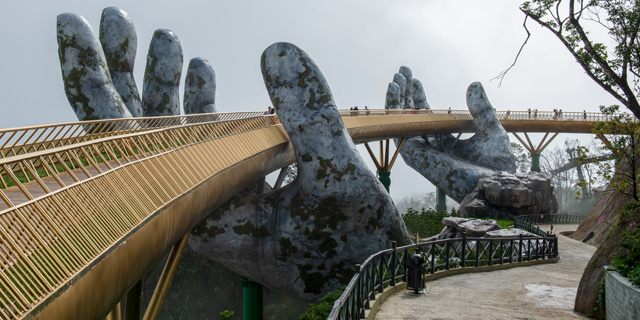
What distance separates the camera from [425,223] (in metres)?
37.8

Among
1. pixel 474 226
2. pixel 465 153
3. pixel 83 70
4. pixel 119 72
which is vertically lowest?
pixel 474 226

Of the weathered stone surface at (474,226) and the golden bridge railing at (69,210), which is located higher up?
the golden bridge railing at (69,210)

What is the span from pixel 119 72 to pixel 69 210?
18234 millimetres

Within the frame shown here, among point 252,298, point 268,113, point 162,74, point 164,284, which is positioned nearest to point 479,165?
point 268,113

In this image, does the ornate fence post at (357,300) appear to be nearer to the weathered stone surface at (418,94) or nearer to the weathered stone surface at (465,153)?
the weathered stone surface at (465,153)

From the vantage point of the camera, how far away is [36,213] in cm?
777

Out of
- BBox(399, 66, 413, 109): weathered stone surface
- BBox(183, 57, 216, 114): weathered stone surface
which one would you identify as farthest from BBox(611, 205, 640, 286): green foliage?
BBox(399, 66, 413, 109): weathered stone surface

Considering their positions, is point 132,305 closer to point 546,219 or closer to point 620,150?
point 620,150

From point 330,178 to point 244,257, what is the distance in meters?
4.06

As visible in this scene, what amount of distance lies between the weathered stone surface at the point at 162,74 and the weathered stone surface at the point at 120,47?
46.6 inches

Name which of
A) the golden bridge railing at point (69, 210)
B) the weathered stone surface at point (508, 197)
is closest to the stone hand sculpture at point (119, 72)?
the golden bridge railing at point (69, 210)

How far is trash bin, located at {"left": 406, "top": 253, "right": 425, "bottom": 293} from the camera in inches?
Result: 521

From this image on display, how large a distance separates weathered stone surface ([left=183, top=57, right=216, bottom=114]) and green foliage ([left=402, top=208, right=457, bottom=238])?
15.3 meters

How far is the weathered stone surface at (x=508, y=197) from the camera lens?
35406 mm
